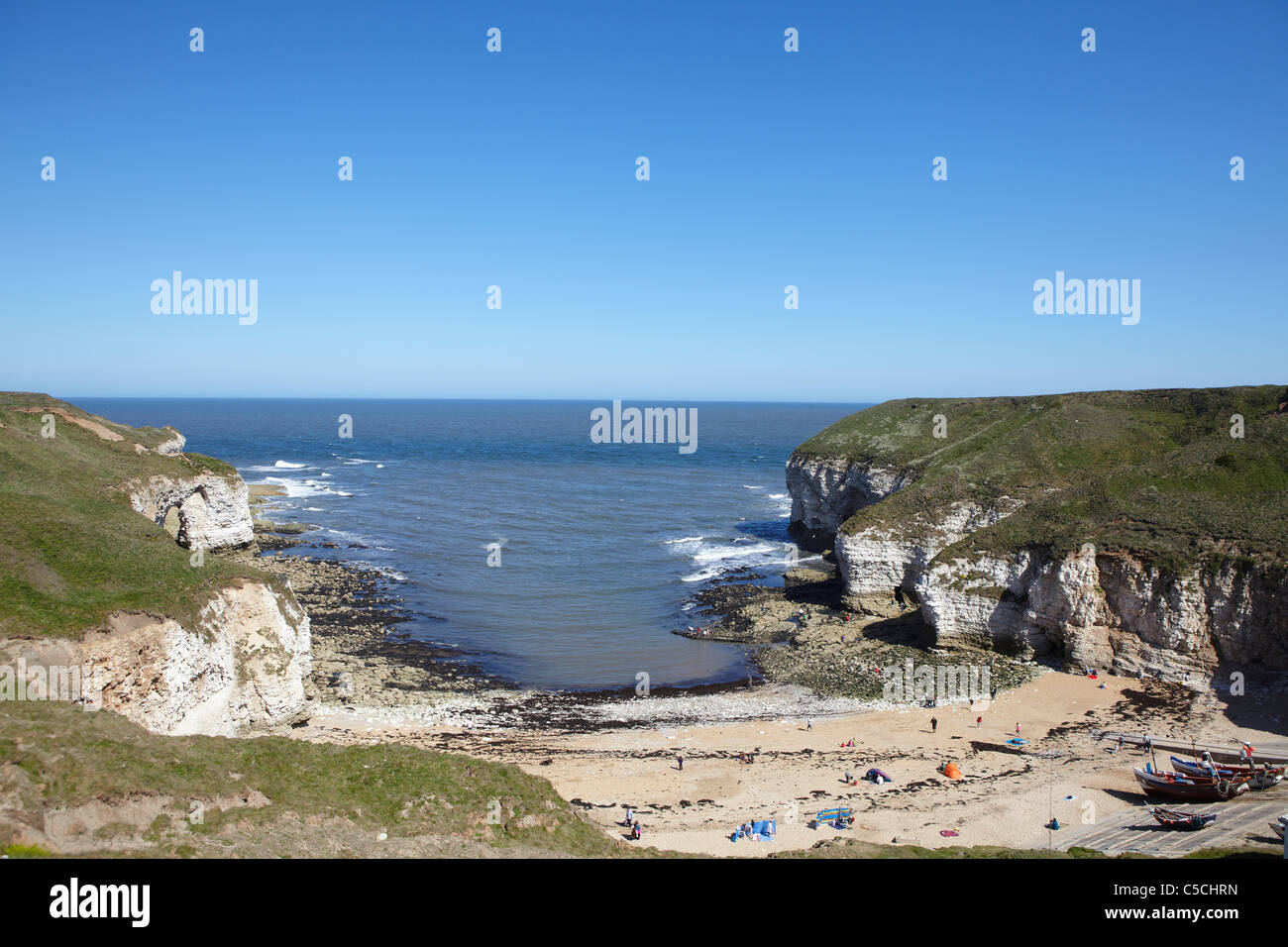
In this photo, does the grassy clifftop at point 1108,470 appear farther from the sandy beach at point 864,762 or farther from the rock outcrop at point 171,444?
the rock outcrop at point 171,444

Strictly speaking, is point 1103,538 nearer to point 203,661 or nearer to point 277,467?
point 203,661

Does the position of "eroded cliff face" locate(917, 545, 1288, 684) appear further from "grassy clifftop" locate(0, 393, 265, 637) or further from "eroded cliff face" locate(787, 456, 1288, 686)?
"grassy clifftop" locate(0, 393, 265, 637)

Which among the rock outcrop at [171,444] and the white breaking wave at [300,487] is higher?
the rock outcrop at [171,444]

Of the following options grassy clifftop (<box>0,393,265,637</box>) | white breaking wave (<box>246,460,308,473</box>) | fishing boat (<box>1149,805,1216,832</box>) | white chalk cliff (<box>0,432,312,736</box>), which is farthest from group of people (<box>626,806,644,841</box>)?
white breaking wave (<box>246,460,308,473</box>)

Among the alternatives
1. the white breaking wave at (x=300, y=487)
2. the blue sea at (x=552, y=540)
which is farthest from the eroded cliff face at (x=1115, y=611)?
the white breaking wave at (x=300, y=487)
